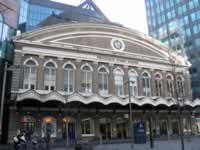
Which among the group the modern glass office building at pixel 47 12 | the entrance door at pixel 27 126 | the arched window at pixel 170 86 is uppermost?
the modern glass office building at pixel 47 12

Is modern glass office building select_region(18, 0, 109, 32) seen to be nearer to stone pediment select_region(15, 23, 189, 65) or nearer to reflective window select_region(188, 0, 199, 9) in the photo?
stone pediment select_region(15, 23, 189, 65)

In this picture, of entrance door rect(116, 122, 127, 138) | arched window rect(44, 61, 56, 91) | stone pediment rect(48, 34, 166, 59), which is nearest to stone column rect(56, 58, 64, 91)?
arched window rect(44, 61, 56, 91)

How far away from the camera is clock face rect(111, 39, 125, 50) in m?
34.7

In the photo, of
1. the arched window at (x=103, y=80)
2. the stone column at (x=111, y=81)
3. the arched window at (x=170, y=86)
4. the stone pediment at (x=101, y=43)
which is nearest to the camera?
the stone pediment at (x=101, y=43)

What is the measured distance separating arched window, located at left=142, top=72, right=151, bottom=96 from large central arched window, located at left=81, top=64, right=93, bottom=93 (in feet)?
30.5

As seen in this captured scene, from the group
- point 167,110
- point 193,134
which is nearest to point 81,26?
point 167,110

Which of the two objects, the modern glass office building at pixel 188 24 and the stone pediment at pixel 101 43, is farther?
the modern glass office building at pixel 188 24

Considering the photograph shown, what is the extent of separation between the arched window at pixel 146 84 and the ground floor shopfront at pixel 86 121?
279cm

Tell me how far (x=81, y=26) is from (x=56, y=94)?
12.2m

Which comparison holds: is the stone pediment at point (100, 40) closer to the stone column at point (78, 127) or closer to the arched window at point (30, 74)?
the arched window at point (30, 74)

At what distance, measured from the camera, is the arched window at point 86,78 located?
30.8 metres

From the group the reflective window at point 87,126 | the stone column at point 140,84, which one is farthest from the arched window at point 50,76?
the stone column at point 140,84

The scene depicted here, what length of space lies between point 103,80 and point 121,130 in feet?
24.9

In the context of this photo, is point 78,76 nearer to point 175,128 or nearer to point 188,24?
point 175,128
